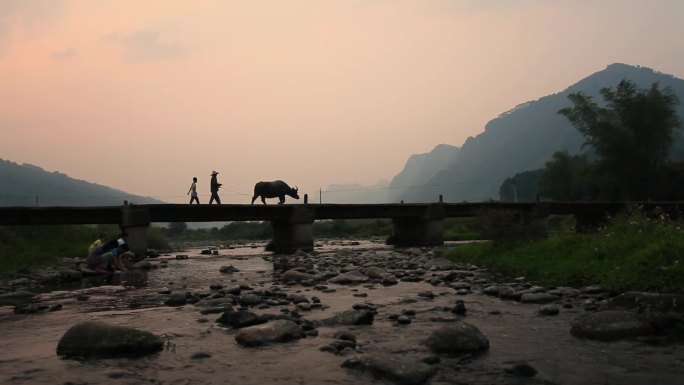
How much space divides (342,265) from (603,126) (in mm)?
56262

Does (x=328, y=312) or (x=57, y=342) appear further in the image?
(x=328, y=312)

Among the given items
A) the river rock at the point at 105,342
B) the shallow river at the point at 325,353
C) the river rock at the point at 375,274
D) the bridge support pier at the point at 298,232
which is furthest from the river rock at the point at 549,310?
the bridge support pier at the point at 298,232

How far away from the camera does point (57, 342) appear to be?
8.53m

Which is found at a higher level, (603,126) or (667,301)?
(603,126)

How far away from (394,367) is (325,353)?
4.75 ft

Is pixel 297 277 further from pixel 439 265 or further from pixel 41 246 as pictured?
pixel 41 246

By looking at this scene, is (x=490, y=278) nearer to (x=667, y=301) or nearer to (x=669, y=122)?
(x=667, y=301)

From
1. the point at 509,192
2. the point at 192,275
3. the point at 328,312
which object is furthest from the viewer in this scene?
the point at 509,192

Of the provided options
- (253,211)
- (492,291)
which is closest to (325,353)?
(492,291)

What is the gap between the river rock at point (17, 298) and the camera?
13.2 m

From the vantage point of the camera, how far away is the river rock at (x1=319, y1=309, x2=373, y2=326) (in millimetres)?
9578

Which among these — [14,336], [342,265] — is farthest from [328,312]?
[342,265]

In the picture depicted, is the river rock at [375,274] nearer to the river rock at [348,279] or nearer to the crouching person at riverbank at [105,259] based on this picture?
the river rock at [348,279]

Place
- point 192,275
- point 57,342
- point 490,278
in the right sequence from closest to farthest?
point 57,342, point 490,278, point 192,275
